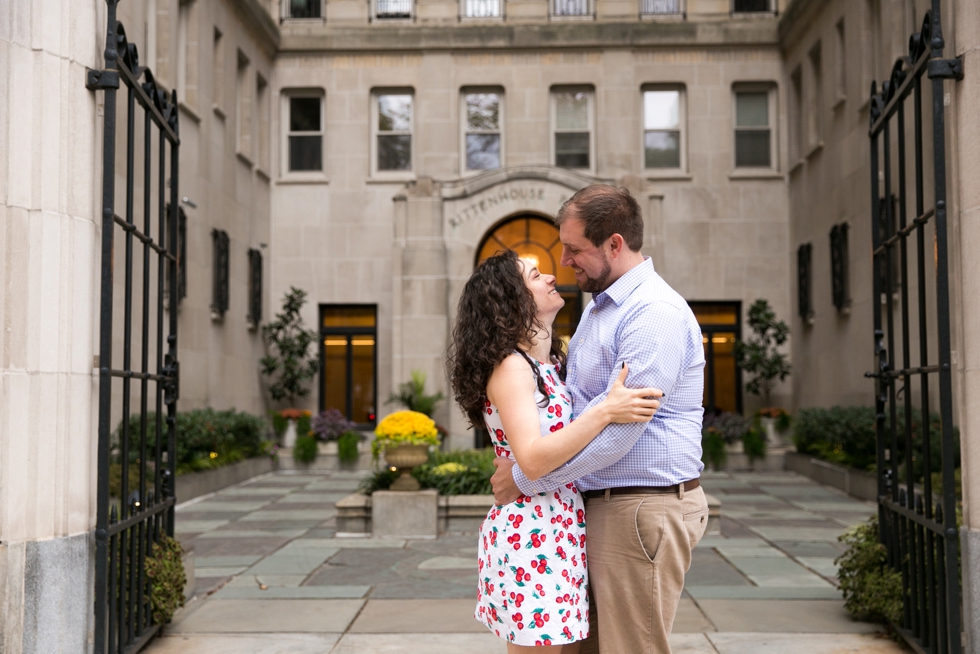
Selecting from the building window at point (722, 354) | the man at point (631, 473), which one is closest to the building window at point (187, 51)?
the building window at point (722, 354)

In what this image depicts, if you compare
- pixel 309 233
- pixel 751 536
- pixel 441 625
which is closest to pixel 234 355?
pixel 309 233

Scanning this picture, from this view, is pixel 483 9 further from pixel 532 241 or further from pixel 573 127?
pixel 532 241

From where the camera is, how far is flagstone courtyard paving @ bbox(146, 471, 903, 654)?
19.8 ft

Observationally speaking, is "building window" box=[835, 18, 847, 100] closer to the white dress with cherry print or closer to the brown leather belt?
the brown leather belt

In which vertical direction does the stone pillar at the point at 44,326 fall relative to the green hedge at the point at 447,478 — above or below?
above

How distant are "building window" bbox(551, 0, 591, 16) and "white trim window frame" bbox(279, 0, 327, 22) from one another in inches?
206

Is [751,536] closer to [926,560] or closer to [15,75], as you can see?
[926,560]

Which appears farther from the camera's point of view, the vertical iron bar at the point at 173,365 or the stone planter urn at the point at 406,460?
the stone planter urn at the point at 406,460

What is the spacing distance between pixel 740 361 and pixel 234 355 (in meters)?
10.2

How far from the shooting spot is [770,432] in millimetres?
19672

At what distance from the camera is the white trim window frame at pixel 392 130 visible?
2238 cm

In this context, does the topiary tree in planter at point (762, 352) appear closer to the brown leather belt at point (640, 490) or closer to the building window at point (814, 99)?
the building window at point (814, 99)

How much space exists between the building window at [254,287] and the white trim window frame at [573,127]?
22.5 feet

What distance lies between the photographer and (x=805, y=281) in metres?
20.2
